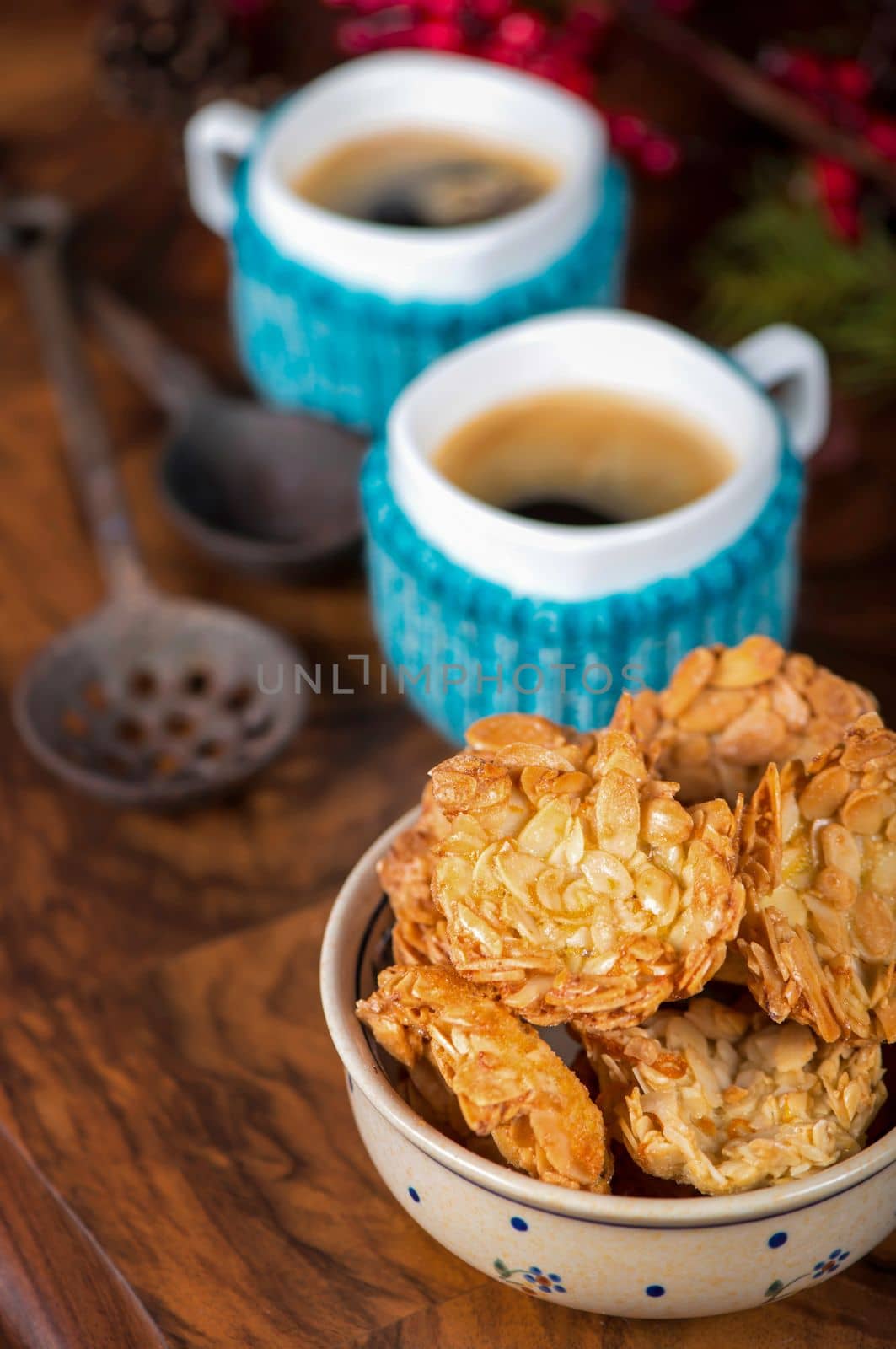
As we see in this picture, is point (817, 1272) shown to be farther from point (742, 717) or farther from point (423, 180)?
point (423, 180)

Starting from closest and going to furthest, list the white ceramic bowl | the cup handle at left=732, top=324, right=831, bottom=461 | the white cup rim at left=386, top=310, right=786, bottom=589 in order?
the white ceramic bowl → the white cup rim at left=386, top=310, right=786, bottom=589 → the cup handle at left=732, top=324, right=831, bottom=461

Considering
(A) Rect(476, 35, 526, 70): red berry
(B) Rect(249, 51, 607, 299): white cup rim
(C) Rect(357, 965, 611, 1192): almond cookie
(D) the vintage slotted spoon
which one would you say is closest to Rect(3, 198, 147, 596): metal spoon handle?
(D) the vintage slotted spoon

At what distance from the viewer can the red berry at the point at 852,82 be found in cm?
82

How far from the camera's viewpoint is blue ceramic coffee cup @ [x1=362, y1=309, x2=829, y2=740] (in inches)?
24.4

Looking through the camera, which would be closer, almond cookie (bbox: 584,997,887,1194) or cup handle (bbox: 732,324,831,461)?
almond cookie (bbox: 584,997,887,1194)

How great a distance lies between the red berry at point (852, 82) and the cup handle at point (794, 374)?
0.56 ft

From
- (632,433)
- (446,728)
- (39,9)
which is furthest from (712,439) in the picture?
(39,9)

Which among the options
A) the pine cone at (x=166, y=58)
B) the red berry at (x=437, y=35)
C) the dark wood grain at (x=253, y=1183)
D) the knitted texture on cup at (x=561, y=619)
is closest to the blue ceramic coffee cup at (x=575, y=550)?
the knitted texture on cup at (x=561, y=619)

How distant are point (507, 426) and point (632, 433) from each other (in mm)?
54

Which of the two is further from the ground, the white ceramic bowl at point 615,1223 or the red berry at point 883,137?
the red berry at point 883,137

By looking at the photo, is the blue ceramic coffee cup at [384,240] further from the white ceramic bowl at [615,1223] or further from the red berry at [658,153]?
the white ceramic bowl at [615,1223]

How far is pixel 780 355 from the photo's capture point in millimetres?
720

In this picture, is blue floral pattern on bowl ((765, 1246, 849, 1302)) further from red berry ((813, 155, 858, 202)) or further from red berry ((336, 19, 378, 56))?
red berry ((336, 19, 378, 56))

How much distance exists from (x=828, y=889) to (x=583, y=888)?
71mm
